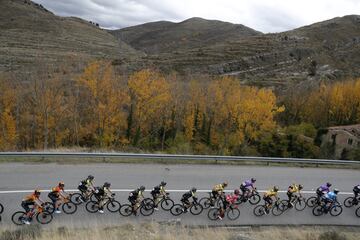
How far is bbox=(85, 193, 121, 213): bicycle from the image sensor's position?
44.3 ft

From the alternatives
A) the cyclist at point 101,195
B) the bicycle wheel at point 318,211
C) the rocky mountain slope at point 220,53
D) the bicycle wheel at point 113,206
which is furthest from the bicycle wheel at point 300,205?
the rocky mountain slope at point 220,53

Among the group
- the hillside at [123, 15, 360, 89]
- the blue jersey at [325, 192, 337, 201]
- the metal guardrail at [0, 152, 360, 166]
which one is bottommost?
the blue jersey at [325, 192, 337, 201]

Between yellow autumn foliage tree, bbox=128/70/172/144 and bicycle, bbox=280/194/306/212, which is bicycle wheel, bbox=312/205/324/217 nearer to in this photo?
bicycle, bbox=280/194/306/212

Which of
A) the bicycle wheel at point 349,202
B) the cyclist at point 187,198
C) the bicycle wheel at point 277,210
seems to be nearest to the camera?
the cyclist at point 187,198

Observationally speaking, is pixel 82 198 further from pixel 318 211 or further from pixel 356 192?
pixel 356 192

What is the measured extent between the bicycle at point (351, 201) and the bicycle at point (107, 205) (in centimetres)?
1006

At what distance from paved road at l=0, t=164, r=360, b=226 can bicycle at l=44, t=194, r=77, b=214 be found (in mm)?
258

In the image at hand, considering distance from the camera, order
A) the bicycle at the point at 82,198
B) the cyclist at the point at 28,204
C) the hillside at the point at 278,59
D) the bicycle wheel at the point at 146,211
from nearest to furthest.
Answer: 1. the cyclist at the point at 28,204
2. the bicycle at the point at 82,198
3. the bicycle wheel at the point at 146,211
4. the hillside at the point at 278,59

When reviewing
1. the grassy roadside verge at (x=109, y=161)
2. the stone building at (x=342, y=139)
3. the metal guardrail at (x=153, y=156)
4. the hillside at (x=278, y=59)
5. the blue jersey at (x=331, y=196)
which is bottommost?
the stone building at (x=342, y=139)

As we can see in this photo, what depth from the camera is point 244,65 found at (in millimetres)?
118812

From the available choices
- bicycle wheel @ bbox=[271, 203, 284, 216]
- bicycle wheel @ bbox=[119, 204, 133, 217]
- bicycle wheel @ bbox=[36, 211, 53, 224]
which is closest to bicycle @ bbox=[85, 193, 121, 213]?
bicycle wheel @ bbox=[119, 204, 133, 217]

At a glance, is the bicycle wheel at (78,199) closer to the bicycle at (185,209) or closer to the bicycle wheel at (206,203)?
the bicycle at (185,209)

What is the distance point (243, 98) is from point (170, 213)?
1576 inches

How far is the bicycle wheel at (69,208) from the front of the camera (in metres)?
13.2
